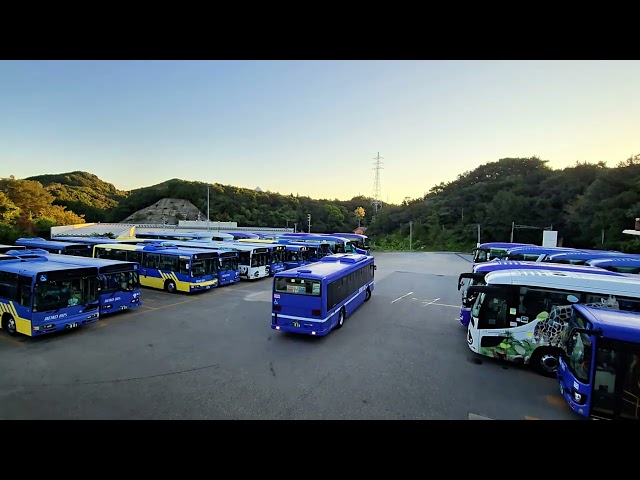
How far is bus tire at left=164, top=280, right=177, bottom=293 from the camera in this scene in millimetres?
17711

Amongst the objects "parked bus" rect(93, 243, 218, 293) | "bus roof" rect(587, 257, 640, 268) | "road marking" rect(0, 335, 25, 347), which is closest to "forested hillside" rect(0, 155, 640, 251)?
"bus roof" rect(587, 257, 640, 268)

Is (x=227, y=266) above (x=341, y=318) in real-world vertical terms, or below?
above

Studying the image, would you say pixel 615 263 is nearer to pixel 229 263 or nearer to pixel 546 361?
pixel 546 361

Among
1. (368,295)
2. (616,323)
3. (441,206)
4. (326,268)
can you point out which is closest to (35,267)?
(326,268)

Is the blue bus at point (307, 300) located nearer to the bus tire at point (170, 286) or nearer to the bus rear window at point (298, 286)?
the bus rear window at point (298, 286)

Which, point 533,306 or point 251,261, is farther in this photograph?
point 251,261

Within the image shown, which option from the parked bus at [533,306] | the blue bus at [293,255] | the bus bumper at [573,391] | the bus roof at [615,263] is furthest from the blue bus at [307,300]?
the blue bus at [293,255]

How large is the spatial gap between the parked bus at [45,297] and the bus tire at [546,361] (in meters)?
13.2

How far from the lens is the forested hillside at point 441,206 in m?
37.9

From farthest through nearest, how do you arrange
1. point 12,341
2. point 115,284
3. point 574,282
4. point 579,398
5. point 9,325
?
1. point 115,284
2. point 9,325
3. point 12,341
4. point 574,282
5. point 579,398

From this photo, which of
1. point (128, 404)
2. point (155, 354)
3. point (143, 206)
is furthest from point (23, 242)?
point (143, 206)

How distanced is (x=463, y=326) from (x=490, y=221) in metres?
48.5

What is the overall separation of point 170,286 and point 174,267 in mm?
1013

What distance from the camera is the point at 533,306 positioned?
8.91m
